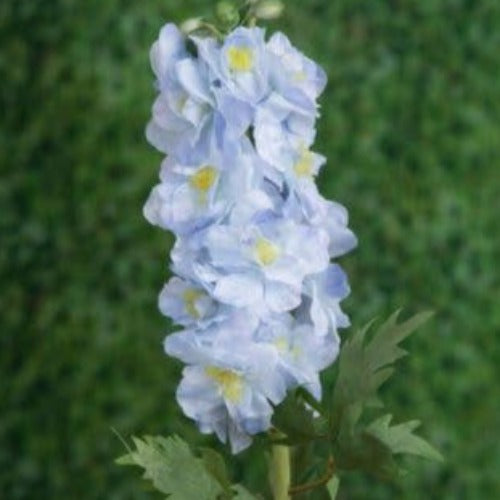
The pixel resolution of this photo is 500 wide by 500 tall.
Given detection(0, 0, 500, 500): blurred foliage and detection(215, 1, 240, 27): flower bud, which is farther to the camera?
detection(0, 0, 500, 500): blurred foliage

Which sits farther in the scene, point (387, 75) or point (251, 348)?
point (387, 75)

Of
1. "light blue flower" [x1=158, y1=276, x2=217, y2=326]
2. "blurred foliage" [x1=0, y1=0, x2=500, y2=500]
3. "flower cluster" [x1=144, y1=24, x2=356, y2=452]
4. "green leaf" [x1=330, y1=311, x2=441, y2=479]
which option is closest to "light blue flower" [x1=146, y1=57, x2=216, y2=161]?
"flower cluster" [x1=144, y1=24, x2=356, y2=452]

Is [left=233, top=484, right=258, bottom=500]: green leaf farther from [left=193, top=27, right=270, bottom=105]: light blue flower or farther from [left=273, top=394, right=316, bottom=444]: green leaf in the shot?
[left=193, top=27, right=270, bottom=105]: light blue flower

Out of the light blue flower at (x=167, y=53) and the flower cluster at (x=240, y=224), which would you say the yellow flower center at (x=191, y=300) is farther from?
the light blue flower at (x=167, y=53)

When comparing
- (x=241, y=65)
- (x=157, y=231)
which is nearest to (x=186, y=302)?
(x=241, y=65)

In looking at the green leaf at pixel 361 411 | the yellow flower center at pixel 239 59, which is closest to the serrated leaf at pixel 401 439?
the green leaf at pixel 361 411

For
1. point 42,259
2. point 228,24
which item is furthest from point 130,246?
point 228,24

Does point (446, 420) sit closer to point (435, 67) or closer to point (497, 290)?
point (497, 290)
